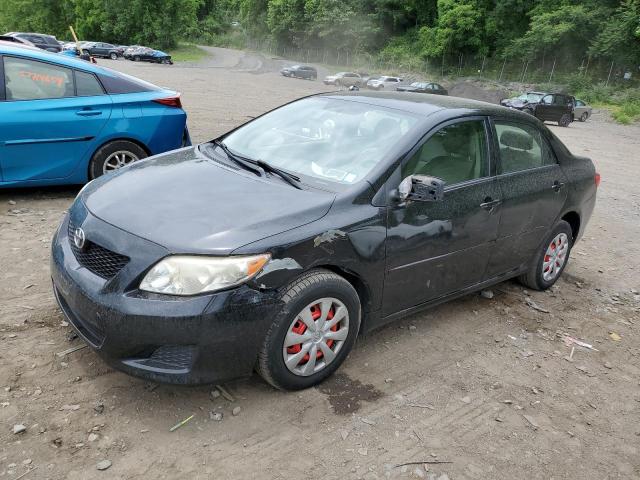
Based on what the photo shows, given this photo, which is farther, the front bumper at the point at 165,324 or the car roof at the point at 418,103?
the car roof at the point at 418,103

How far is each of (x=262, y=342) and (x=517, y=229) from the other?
2.48 meters

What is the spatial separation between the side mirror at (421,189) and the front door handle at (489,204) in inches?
30.5

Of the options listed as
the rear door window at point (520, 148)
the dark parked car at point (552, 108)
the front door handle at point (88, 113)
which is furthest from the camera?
the dark parked car at point (552, 108)

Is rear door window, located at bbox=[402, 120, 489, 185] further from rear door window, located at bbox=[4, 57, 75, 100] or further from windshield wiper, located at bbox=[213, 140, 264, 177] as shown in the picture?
rear door window, located at bbox=[4, 57, 75, 100]

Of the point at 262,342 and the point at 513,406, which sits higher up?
the point at 262,342

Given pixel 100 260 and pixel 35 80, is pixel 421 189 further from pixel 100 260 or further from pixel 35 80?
pixel 35 80

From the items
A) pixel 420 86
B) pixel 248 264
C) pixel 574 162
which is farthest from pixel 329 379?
pixel 420 86

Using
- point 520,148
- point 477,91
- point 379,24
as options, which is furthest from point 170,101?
point 379,24

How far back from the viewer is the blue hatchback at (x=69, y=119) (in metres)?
5.67

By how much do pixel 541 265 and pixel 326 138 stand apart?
2.40 metres

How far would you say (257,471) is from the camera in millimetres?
2727

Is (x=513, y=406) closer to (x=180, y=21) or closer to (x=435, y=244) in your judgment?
(x=435, y=244)

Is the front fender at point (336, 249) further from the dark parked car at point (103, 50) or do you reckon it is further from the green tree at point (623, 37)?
the dark parked car at point (103, 50)

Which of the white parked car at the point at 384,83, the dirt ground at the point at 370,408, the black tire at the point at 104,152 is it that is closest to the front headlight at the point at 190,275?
the dirt ground at the point at 370,408
